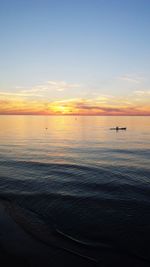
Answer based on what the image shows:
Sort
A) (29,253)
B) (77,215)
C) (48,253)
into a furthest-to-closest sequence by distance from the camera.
→ (77,215), (48,253), (29,253)

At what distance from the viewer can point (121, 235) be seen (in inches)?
510

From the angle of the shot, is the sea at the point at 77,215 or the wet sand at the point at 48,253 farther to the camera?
the sea at the point at 77,215

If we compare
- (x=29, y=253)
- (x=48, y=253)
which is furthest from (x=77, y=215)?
(x=29, y=253)

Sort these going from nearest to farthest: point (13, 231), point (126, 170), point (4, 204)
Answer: point (13, 231)
point (4, 204)
point (126, 170)

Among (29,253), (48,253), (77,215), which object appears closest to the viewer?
(29,253)

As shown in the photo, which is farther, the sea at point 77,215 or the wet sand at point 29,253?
the sea at point 77,215

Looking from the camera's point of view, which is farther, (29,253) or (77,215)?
(77,215)

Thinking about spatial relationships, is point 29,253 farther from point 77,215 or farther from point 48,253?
point 77,215

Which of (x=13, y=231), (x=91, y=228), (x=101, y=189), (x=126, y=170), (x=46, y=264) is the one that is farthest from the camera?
(x=126, y=170)

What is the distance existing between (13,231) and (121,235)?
638 centimetres

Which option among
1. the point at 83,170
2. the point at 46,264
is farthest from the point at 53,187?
the point at 46,264

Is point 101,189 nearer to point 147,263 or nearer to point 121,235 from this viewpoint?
point 121,235

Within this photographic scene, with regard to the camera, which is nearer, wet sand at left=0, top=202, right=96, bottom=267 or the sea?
wet sand at left=0, top=202, right=96, bottom=267

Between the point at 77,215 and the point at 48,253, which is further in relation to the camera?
the point at 77,215
